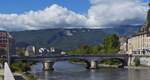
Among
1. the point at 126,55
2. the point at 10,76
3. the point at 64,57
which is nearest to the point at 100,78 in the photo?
the point at 64,57

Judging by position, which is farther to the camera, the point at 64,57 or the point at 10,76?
the point at 64,57

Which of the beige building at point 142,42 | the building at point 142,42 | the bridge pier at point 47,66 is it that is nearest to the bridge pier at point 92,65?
the bridge pier at point 47,66

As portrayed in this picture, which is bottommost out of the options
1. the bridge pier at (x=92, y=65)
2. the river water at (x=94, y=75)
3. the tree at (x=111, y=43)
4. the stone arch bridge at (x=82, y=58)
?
the river water at (x=94, y=75)

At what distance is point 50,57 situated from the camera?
96375 mm

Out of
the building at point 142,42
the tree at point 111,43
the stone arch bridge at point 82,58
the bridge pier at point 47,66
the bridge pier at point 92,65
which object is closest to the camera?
the bridge pier at point 47,66

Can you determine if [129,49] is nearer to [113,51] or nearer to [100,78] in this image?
[113,51]

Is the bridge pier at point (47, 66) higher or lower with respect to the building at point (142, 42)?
lower

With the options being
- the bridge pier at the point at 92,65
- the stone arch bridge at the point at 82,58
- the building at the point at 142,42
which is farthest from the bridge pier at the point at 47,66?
the building at the point at 142,42

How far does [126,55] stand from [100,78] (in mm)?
36799

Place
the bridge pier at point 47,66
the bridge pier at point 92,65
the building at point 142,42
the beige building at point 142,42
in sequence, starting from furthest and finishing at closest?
the beige building at point 142,42, the building at point 142,42, the bridge pier at point 92,65, the bridge pier at point 47,66

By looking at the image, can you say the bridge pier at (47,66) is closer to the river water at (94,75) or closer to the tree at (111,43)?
the river water at (94,75)

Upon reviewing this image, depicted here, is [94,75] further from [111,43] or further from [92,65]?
[111,43]

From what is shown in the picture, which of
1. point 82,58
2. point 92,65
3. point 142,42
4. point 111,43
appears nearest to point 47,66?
point 82,58

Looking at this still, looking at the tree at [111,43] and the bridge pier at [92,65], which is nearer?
the bridge pier at [92,65]
